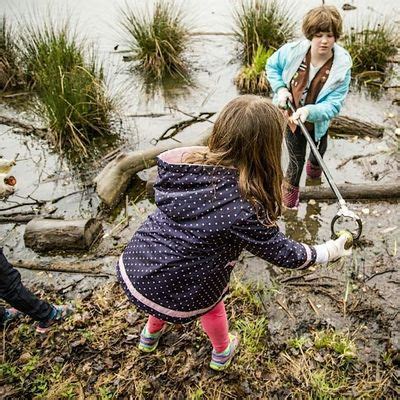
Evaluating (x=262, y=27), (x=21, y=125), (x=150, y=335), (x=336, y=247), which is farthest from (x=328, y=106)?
(x=21, y=125)

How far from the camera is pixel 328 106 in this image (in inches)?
131

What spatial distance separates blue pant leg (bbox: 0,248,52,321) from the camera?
8.87 feet

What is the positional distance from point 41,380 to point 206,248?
4.78ft

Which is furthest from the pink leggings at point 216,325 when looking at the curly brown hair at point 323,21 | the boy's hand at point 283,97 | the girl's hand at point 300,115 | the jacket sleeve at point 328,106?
the curly brown hair at point 323,21

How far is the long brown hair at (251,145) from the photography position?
6.27 feet

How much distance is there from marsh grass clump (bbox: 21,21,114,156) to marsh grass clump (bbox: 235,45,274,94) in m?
1.84

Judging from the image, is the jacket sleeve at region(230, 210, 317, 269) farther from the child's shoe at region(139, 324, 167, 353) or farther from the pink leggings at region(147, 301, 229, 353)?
the child's shoe at region(139, 324, 167, 353)

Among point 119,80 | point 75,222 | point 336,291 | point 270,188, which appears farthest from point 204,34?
point 270,188

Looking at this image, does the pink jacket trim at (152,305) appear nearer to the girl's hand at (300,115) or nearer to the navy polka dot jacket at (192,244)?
the navy polka dot jacket at (192,244)

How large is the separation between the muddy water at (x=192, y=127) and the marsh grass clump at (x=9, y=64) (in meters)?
0.54

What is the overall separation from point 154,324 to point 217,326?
0.42 metres

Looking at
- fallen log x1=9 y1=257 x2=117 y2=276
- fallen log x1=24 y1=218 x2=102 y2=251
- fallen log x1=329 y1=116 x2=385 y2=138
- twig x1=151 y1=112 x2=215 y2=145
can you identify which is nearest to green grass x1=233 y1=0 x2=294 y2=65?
twig x1=151 y1=112 x2=215 y2=145

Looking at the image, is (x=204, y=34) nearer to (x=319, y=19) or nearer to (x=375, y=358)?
(x=319, y=19)

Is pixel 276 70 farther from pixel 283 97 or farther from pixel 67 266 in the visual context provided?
pixel 67 266
